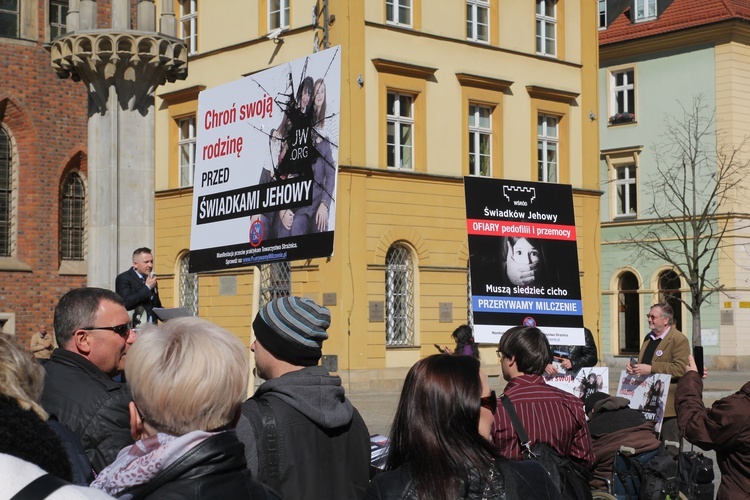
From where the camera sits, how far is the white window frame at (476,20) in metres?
33.3

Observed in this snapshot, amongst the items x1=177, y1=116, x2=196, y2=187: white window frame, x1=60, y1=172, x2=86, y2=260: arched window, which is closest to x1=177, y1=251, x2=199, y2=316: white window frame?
x1=177, y1=116, x2=196, y2=187: white window frame

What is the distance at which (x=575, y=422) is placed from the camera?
6125mm

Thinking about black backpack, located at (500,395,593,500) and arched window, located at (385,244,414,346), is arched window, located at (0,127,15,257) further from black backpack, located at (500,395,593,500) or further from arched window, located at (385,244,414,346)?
black backpack, located at (500,395,593,500)

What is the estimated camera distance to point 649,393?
33.5ft

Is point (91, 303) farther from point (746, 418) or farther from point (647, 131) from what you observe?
point (647, 131)

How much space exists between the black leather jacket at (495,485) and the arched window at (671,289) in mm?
41845

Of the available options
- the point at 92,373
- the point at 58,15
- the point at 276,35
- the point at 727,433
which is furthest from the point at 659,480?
the point at 58,15

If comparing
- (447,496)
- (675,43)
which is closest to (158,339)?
(447,496)

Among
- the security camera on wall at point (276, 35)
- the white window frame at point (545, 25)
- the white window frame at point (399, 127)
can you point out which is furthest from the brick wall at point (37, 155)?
the white window frame at point (545, 25)

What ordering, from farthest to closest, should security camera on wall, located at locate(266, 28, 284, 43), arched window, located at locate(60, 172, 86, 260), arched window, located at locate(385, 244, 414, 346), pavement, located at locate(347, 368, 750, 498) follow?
arched window, located at locate(60, 172, 86, 260) → security camera on wall, located at locate(266, 28, 284, 43) → arched window, located at locate(385, 244, 414, 346) → pavement, located at locate(347, 368, 750, 498)

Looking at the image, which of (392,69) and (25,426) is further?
(392,69)

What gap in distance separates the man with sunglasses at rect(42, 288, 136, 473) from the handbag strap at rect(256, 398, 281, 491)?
809 millimetres

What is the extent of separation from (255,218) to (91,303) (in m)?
4.71

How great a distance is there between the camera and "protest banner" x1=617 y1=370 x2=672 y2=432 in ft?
32.9
